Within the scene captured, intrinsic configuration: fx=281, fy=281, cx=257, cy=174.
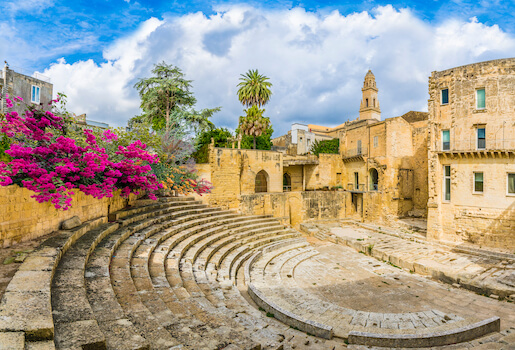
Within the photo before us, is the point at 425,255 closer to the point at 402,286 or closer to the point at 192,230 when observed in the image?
the point at 402,286

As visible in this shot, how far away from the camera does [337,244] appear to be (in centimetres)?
1878

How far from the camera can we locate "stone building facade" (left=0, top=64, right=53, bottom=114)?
67.7 feet

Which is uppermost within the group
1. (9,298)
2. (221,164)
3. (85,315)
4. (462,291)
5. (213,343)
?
(221,164)

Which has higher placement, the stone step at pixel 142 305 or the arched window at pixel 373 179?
the arched window at pixel 373 179

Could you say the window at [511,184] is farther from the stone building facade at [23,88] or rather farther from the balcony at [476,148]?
the stone building facade at [23,88]

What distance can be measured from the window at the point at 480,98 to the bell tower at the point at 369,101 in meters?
33.2

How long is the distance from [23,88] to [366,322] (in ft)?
92.2

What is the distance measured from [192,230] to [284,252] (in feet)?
17.7

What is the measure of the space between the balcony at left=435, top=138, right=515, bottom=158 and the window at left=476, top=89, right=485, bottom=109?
2.18 metres

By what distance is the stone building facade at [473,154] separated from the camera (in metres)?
17.3

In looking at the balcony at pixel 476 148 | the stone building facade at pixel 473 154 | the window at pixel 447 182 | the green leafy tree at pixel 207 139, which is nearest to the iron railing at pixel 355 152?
the stone building facade at pixel 473 154

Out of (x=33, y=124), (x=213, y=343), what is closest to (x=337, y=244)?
(x=213, y=343)

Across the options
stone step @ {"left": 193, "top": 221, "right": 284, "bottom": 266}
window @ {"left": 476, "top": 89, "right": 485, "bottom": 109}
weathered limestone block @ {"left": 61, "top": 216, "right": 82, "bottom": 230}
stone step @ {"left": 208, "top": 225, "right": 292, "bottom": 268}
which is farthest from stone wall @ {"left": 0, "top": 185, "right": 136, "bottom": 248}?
window @ {"left": 476, "top": 89, "right": 485, "bottom": 109}

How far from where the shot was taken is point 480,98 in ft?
60.4
